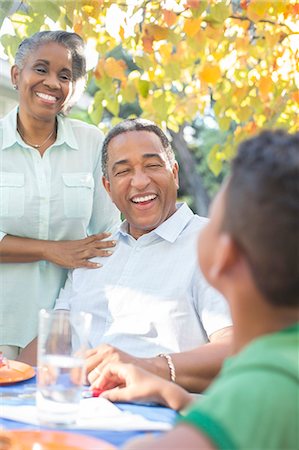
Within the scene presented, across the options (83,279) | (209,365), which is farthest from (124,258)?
(209,365)

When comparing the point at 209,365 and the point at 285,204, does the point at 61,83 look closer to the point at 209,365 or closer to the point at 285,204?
→ the point at 209,365

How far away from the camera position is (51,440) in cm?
136

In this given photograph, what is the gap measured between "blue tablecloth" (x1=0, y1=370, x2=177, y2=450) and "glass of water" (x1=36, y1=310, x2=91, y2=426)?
42 millimetres

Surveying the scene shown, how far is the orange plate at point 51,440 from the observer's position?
130cm

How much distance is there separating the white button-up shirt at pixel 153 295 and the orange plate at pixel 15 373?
1.20ft

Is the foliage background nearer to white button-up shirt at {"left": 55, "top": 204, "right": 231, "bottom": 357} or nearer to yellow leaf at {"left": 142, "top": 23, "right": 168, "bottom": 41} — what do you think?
yellow leaf at {"left": 142, "top": 23, "right": 168, "bottom": 41}

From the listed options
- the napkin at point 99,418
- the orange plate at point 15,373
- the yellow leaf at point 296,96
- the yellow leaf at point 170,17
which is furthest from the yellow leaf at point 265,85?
the napkin at point 99,418

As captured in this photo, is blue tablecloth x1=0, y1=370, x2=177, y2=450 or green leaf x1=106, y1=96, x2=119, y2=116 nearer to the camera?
blue tablecloth x1=0, y1=370, x2=177, y2=450

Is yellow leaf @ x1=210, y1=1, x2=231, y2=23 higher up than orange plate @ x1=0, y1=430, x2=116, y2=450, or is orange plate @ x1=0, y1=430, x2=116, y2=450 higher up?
yellow leaf @ x1=210, y1=1, x2=231, y2=23

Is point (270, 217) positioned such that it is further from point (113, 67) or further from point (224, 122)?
point (224, 122)

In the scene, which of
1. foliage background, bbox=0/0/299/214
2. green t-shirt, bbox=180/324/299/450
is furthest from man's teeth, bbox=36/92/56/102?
green t-shirt, bbox=180/324/299/450

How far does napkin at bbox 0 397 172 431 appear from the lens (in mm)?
1450

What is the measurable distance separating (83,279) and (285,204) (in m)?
1.61

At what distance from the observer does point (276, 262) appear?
0.96 m
